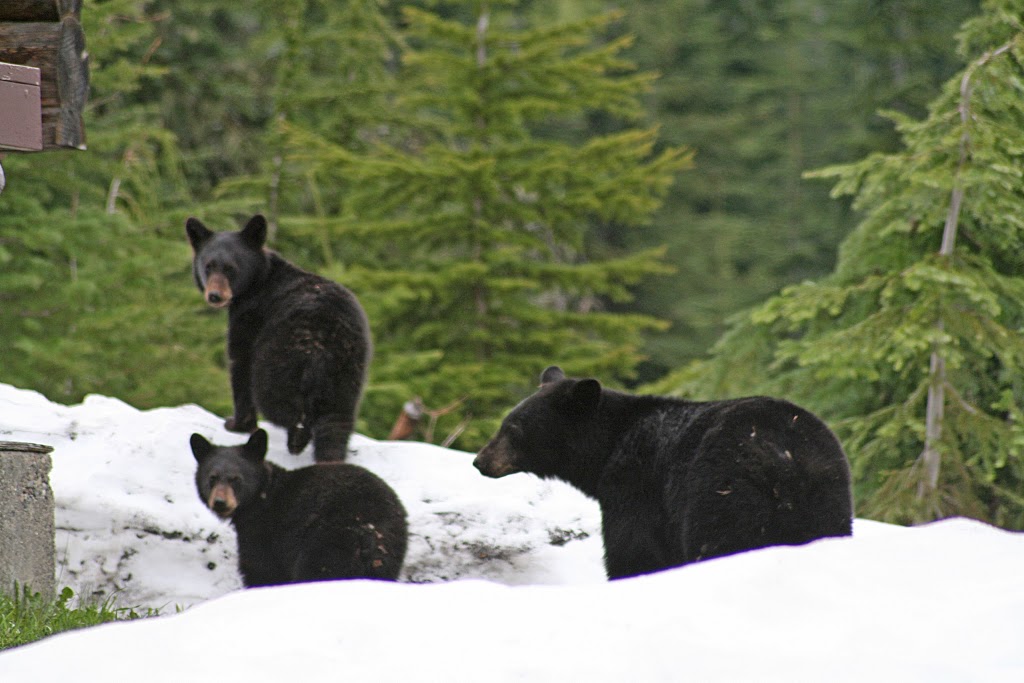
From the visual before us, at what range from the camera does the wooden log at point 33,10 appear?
4625 millimetres

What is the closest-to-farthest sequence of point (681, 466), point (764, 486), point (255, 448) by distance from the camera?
point (764, 486) < point (681, 466) < point (255, 448)

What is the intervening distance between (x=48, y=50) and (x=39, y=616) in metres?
2.34

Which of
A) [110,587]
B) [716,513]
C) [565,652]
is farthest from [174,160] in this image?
[565,652]

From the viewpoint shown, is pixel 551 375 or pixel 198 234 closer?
pixel 551 375

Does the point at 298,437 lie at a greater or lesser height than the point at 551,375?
lesser

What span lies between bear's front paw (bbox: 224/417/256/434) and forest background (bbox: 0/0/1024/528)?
2.71 meters

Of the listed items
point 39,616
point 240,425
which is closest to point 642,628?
point 39,616

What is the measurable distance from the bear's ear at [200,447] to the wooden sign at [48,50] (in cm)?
150

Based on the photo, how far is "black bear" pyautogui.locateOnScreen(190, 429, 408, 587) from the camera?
16.3ft

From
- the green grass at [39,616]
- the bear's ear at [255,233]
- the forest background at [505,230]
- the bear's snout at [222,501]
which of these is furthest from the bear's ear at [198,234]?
the forest background at [505,230]

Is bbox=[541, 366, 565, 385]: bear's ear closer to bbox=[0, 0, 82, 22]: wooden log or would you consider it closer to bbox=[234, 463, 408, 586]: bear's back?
bbox=[234, 463, 408, 586]: bear's back

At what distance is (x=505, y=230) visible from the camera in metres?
13.8

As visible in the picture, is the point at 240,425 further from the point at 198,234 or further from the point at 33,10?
the point at 33,10

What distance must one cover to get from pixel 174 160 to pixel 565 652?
34.8ft
